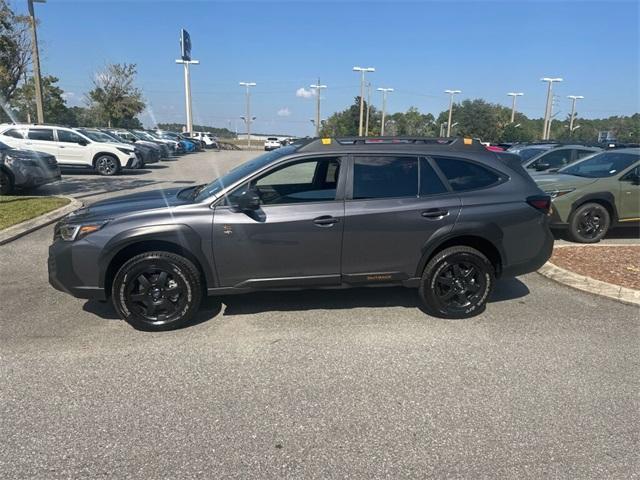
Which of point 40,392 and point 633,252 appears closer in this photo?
point 40,392

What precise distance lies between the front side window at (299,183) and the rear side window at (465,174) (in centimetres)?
106

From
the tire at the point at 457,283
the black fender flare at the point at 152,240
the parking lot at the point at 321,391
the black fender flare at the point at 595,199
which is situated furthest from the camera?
the black fender flare at the point at 595,199

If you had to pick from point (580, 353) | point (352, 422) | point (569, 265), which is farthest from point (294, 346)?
point (569, 265)

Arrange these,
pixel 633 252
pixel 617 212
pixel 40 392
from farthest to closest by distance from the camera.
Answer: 1. pixel 617 212
2. pixel 633 252
3. pixel 40 392

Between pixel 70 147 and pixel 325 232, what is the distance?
15.4 metres

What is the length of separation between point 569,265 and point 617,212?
230 centimetres

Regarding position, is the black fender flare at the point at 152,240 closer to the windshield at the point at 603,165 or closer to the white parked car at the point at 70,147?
the windshield at the point at 603,165

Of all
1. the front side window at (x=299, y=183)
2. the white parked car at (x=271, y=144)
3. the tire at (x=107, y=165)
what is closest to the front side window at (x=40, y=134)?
the tire at (x=107, y=165)

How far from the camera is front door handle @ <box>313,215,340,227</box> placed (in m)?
4.00

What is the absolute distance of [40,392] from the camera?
306 cm

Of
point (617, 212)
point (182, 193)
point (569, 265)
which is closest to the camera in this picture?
point (182, 193)

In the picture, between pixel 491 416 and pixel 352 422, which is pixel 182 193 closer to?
pixel 352 422

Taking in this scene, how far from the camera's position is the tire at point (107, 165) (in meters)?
16.3

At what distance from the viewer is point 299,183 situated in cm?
484
